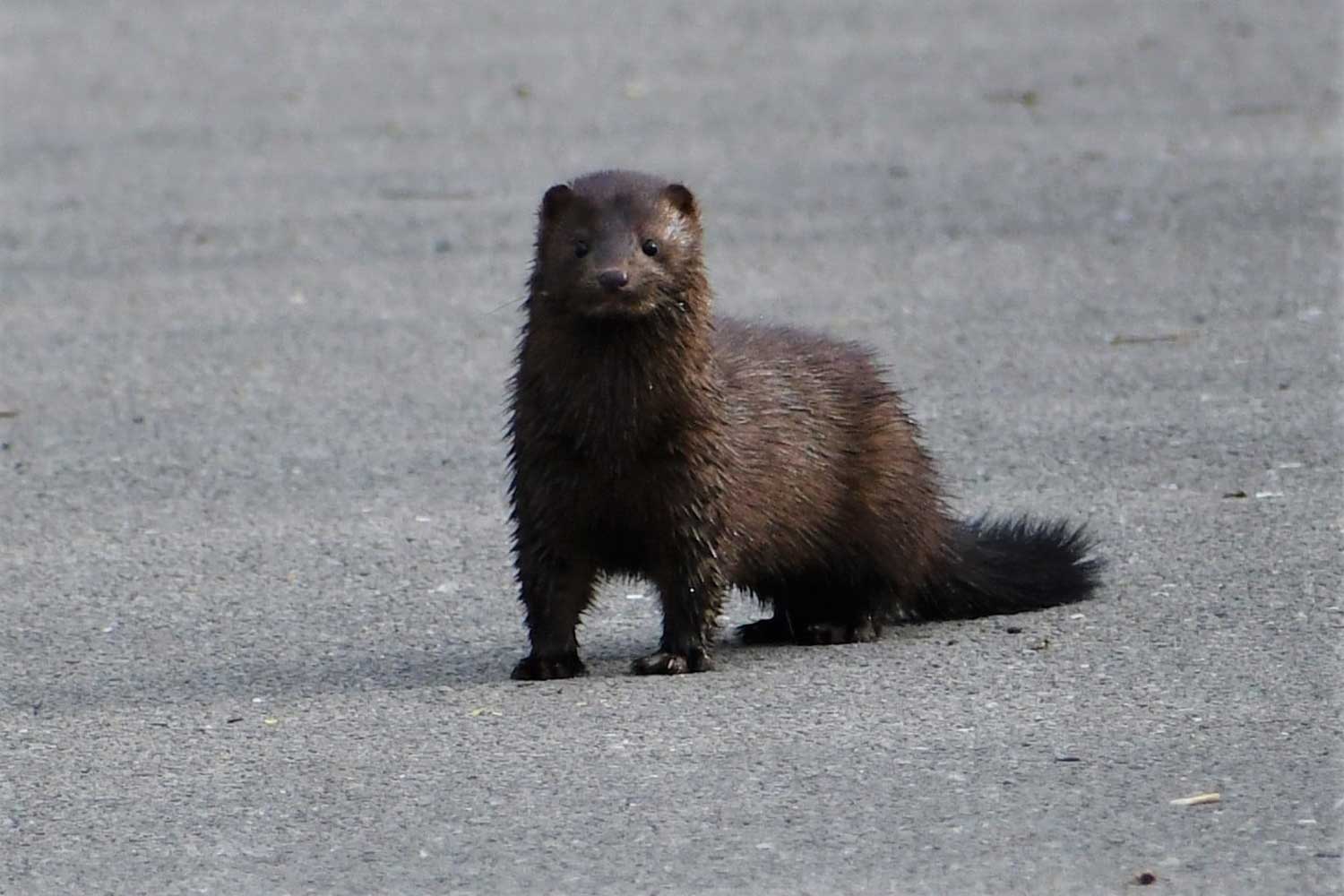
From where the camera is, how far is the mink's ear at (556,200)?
5766mm

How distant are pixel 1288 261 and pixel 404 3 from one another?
34.3 ft

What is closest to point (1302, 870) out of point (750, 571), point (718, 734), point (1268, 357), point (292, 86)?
point (718, 734)

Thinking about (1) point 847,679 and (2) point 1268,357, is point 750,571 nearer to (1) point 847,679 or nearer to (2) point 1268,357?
(1) point 847,679

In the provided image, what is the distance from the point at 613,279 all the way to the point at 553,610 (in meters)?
0.82

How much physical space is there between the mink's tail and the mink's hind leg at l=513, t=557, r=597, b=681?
1008 millimetres

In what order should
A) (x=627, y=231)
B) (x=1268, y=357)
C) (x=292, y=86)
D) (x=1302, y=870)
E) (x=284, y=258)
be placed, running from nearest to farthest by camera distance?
(x=1302, y=870) < (x=627, y=231) < (x=1268, y=357) < (x=284, y=258) < (x=292, y=86)

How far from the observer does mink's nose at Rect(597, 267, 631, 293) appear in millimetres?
5598

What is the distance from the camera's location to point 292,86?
15984mm

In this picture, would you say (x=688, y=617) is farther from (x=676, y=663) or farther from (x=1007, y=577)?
(x=1007, y=577)

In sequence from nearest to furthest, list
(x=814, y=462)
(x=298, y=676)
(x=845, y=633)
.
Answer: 1. (x=298, y=676)
2. (x=814, y=462)
3. (x=845, y=633)

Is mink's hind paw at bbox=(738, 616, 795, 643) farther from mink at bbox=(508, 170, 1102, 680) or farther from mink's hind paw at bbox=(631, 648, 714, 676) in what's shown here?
mink's hind paw at bbox=(631, 648, 714, 676)

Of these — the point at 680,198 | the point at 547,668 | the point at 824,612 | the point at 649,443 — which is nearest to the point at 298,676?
the point at 547,668

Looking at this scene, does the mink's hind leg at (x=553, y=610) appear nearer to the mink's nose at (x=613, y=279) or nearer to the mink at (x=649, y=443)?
the mink at (x=649, y=443)

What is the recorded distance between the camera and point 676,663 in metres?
5.88
